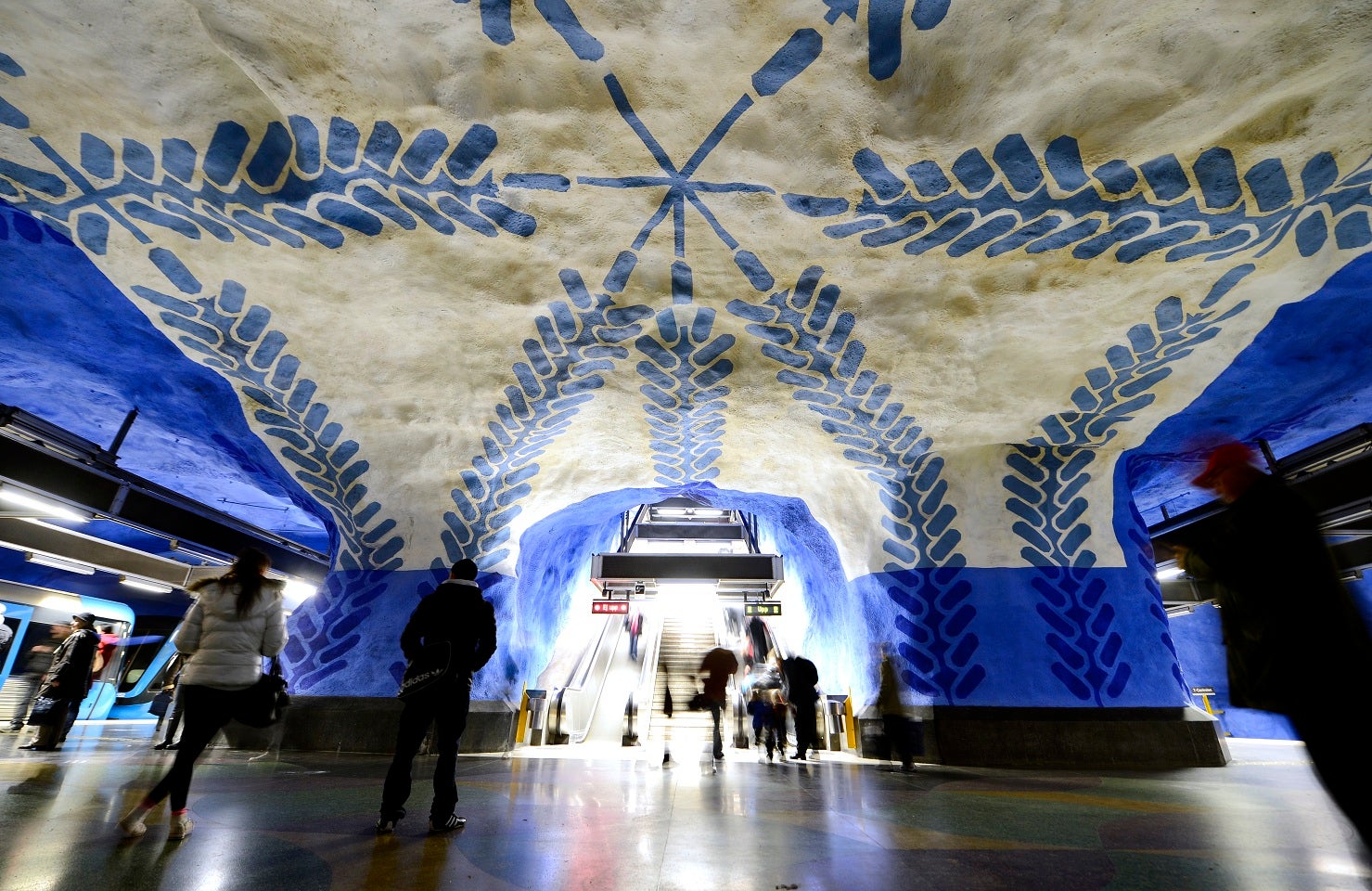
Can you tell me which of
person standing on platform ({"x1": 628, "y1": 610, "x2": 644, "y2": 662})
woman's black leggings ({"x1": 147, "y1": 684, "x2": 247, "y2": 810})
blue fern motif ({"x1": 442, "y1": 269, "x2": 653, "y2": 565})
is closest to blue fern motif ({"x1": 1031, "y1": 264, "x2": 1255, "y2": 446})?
blue fern motif ({"x1": 442, "y1": 269, "x2": 653, "y2": 565})

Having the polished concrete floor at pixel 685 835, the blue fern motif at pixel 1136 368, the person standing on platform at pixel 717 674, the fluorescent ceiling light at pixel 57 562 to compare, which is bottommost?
the polished concrete floor at pixel 685 835

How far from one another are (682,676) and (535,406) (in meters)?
9.67

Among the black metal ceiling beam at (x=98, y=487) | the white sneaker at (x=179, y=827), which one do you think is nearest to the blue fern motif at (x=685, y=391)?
the white sneaker at (x=179, y=827)

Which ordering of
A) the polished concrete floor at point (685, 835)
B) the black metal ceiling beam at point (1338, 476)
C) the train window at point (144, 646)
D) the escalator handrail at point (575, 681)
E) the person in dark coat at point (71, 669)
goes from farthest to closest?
the train window at point (144, 646) < the escalator handrail at point (575, 681) < the person in dark coat at point (71, 669) < the black metal ceiling beam at point (1338, 476) < the polished concrete floor at point (685, 835)

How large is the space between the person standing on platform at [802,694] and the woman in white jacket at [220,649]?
590cm

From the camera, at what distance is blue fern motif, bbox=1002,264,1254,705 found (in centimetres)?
601

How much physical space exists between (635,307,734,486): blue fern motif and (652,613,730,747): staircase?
3.99 meters

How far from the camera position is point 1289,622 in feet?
5.79

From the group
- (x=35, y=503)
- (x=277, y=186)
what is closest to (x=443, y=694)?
(x=277, y=186)

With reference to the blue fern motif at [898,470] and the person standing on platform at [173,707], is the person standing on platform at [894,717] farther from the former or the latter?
the person standing on platform at [173,707]

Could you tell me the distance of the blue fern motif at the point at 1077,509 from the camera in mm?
6008

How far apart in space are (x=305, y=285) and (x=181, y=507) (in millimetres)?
5666

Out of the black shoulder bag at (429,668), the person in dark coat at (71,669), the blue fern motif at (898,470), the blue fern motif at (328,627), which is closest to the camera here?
the black shoulder bag at (429,668)

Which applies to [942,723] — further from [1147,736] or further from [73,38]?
[73,38]
